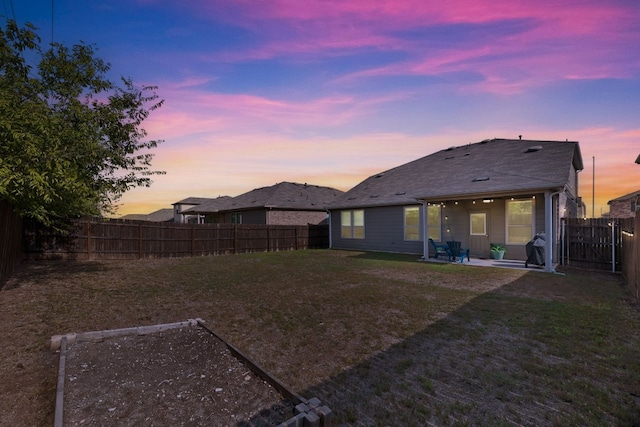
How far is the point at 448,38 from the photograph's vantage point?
8.98 m

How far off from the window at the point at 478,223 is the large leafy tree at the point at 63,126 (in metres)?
13.0

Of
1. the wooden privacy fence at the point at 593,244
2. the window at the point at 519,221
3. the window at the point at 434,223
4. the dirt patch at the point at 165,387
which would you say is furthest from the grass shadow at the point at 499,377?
the window at the point at 434,223

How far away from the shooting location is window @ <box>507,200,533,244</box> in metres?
12.2

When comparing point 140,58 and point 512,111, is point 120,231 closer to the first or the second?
point 140,58

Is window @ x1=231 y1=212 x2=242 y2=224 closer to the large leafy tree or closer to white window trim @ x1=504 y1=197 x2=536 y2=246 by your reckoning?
the large leafy tree

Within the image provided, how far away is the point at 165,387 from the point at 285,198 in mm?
21681

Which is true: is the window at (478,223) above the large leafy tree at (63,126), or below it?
below

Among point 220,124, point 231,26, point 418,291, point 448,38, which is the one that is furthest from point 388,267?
point 231,26

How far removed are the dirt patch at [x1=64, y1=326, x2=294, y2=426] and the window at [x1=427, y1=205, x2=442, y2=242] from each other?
1285 cm

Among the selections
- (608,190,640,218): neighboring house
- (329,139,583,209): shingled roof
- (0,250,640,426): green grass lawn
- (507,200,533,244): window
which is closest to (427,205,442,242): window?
(329,139,583,209): shingled roof

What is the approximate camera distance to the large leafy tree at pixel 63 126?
19.1ft

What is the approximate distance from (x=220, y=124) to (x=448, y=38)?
8.67 meters

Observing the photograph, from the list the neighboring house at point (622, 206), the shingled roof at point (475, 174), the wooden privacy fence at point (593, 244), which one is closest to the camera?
the wooden privacy fence at point (593, 244)

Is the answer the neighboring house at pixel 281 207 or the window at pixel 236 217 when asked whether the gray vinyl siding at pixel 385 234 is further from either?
the window at pixel 236 217
